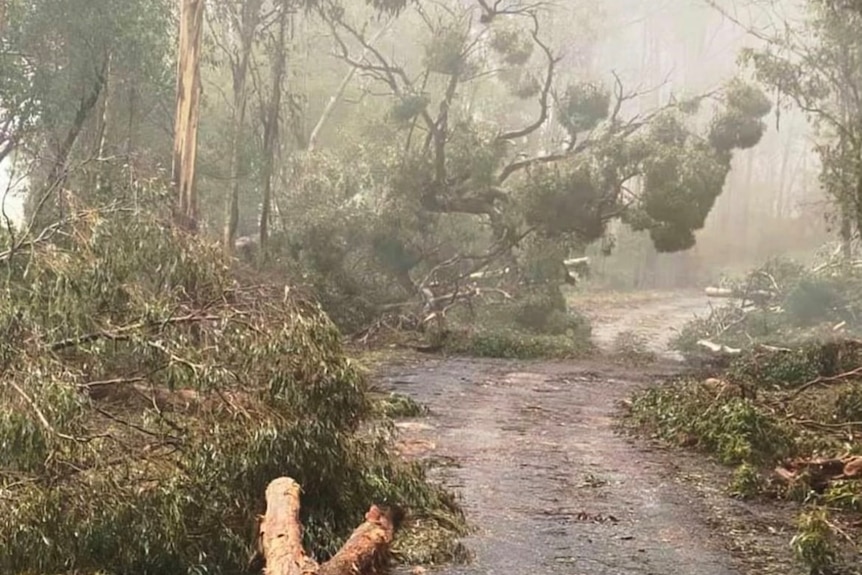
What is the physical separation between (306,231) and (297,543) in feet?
57.3

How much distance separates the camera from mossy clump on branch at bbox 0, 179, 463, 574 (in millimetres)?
5973

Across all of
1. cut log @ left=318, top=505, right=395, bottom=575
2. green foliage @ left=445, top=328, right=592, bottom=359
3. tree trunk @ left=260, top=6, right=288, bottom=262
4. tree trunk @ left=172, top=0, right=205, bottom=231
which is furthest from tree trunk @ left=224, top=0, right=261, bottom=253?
cut log @ left=318, top=505, right=395, bottom=575

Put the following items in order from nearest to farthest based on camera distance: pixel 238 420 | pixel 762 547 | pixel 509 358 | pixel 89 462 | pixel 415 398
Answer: pixel 89 462
pixel 238 420
pixel 762 547
pixel 415 398
pixel 509 358

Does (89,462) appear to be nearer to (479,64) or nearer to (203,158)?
(203,158)

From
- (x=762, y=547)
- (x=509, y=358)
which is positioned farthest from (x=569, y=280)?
(x=762, y=547)

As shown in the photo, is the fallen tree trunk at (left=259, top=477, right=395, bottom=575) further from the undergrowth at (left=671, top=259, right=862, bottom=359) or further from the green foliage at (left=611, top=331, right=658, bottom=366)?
the undergrowth at (left=671, top=259, right=862, bottom=359)

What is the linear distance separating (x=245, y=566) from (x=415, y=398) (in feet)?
28.8

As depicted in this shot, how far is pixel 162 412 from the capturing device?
24.3 feet

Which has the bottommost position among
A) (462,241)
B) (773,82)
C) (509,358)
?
(509,358)

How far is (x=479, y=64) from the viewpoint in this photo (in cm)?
3006

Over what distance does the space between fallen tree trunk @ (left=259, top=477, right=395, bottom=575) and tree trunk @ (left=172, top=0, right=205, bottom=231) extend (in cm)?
1483

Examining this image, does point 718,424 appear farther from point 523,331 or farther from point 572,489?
point 523,331

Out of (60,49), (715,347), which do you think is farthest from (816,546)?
(715,347)

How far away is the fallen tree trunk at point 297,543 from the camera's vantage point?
18.4 ft
